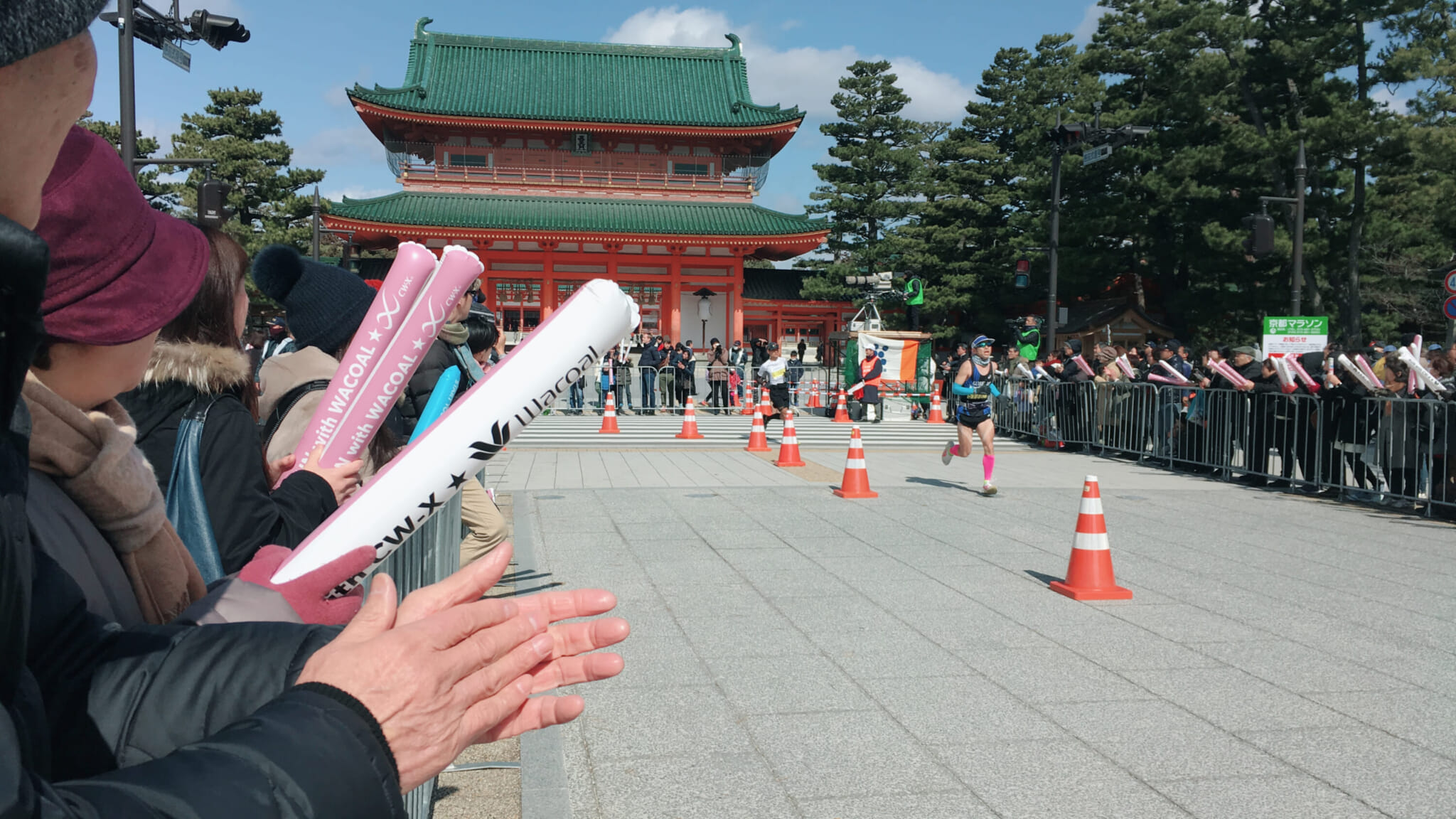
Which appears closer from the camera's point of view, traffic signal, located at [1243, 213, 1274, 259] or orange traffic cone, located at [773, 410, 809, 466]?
orange traffic cone, located at [773, 410, 809, 466]

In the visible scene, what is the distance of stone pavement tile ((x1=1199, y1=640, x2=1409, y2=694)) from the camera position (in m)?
4.22

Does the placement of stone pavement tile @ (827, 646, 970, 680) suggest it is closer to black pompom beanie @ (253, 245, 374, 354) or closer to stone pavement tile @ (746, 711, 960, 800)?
stone pavement tile @ (746, 711, 960, 800)

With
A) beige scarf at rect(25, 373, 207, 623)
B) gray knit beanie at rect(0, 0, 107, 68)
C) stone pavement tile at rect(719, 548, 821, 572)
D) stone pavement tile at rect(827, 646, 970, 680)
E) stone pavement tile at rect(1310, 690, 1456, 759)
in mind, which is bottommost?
stone pavement tile at rect(1310, 690, 1456, 759)

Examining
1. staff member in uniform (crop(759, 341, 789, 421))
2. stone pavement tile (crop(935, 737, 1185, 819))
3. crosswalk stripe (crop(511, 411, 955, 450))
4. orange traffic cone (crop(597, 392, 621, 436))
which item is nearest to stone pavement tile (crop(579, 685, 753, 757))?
stone pavement tile (crop(935, 737, 1185, 819))

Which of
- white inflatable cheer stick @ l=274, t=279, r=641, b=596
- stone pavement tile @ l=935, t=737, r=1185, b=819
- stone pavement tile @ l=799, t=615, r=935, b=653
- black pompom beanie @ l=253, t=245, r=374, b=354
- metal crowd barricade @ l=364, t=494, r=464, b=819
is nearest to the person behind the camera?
white inflatable cheer stick @ l=274, t=279, r=641, b=596

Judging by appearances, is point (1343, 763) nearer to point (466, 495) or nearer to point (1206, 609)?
point (1206, 609)

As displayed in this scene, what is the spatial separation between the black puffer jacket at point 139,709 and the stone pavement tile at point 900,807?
223 centimetres

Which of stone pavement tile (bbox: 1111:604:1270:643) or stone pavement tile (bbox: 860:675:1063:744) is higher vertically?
stone pavement tile (bbox: 1111:604:1270:643)

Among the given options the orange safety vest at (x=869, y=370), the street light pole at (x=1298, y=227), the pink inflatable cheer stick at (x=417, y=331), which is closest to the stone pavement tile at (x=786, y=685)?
the pink inflatable cheer stick at (x=417, y=331)

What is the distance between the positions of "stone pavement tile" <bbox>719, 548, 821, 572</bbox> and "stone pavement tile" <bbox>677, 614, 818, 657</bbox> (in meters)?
1.16

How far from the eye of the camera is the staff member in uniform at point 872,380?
63.3 feet

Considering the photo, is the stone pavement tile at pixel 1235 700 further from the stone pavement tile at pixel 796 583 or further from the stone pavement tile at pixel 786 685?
the stone pavement tile at pixel 796 583

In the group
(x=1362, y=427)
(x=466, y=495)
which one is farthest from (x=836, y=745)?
(x=1362, y=427)

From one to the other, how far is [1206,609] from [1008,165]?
31825 millimetres
